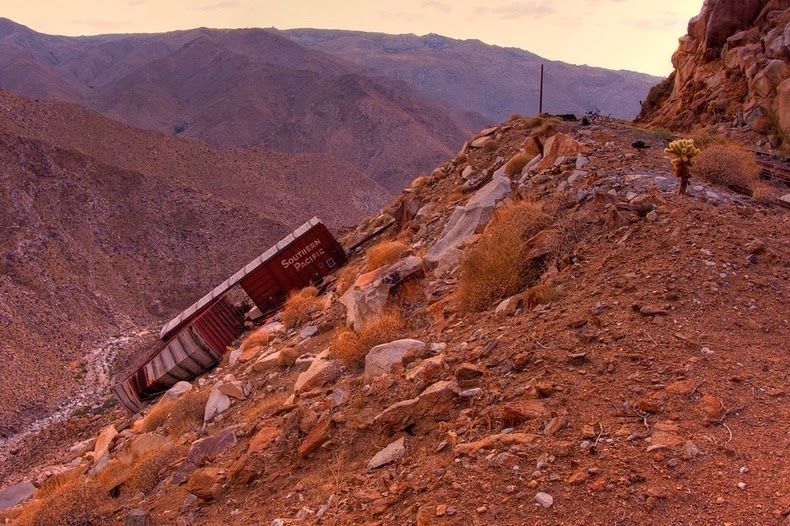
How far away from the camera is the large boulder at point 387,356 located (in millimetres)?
7949

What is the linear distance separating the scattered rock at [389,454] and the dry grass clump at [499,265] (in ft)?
9.87

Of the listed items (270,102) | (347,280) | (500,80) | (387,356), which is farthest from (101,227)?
(500,80)

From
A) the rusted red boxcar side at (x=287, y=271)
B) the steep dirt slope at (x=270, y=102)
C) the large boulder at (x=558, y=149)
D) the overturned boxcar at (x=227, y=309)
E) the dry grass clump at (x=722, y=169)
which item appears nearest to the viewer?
the dry grass clump at (x=722, y=169)

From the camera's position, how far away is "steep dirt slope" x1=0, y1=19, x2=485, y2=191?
3423 inches

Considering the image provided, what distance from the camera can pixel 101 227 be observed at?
122ft

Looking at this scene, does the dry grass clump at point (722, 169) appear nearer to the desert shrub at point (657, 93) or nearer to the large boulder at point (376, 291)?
the large boulder at point (376, 291)

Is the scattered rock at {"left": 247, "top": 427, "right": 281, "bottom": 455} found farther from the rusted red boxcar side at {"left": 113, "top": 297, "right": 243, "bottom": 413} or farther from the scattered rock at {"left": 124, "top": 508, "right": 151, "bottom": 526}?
the rusted red boxcar side at {"left": 113, "top": 297, "right": 243, "bottom": 413}

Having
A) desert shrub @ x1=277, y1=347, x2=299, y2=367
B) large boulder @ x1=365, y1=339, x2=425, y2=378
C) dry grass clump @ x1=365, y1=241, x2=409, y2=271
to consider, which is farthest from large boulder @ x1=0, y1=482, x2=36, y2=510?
large boulder @ x1=365, y1=339, x2=425, y2=378

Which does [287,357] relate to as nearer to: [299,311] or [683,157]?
[299,311]

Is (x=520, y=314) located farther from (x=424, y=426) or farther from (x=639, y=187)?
(x=639, y=187)

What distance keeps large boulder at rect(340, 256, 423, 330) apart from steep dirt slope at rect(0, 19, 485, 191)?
63.2 metres

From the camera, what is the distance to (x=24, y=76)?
108 metres

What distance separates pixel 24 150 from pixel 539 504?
43.4 m

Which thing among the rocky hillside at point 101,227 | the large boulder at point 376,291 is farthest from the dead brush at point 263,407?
the rocky hillside at point 101,227
